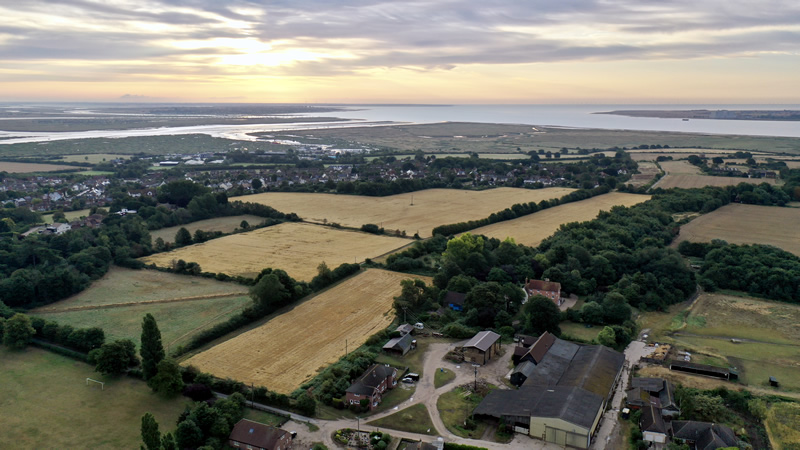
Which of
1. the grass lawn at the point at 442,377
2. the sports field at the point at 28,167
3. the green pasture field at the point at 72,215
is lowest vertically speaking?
the grass lawn at the point at 442,377

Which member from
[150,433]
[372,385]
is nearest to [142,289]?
[150,433]

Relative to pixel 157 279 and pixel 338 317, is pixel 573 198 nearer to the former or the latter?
pixel 338 317

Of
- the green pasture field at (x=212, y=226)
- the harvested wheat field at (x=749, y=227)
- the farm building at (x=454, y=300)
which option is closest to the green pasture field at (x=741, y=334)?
the farm building at (x=454, y=300)

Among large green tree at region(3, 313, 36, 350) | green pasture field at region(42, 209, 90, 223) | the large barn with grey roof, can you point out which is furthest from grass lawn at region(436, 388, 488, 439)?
green pasture field at region(42, 209, 90, 223)

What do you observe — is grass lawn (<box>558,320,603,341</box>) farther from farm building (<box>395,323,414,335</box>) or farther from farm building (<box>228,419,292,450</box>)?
farm building (<box>228,419,292,450</box>)

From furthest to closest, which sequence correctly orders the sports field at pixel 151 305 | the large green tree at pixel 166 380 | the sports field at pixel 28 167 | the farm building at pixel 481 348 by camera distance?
the sports field at pixel 28 167 < the sports field at pixel 151 305 < the farm building at pixel 481 348 < the large green tree at pixel 166 380

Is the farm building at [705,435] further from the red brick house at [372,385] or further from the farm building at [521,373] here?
the red brick house at [372,385]
